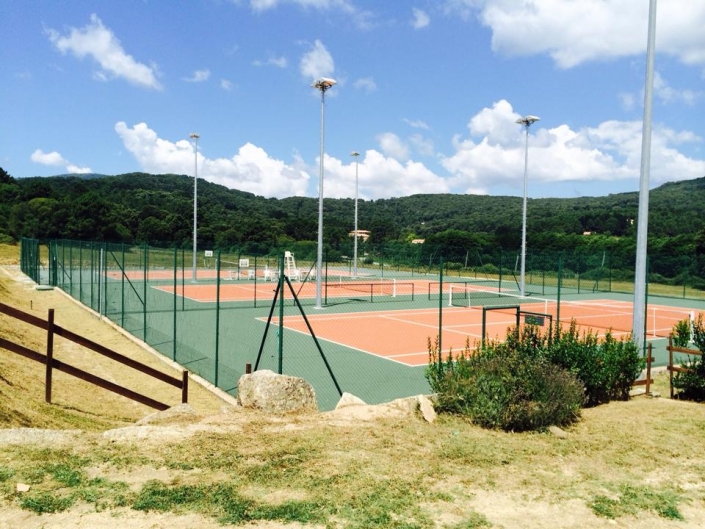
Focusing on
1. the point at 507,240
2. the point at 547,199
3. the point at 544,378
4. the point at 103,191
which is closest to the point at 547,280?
the point at 507,240

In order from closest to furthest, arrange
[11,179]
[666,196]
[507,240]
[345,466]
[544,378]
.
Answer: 1. [345,466]
2. [544,378]
3. [507,240]
4. [11,179]
5. [666,196]

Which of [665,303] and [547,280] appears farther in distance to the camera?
[547,280]

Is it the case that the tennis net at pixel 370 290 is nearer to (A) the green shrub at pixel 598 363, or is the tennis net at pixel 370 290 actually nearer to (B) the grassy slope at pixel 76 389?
(B) the grassy slope at pixel 76 389

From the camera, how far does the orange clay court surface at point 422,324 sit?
17.2m

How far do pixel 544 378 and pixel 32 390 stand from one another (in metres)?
7.14

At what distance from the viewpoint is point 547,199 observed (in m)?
150

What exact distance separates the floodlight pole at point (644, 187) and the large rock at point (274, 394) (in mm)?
6343

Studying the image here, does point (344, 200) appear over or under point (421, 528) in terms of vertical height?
over

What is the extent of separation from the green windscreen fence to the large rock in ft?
6.66

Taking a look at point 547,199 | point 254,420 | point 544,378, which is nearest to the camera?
point 254,420

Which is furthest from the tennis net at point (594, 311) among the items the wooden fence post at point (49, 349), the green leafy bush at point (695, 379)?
the wooden fence post at point (49, 349)

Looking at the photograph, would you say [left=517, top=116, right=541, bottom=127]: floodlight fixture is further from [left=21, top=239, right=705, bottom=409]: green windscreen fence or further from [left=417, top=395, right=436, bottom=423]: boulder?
[left=417, top=395, right=436, bottom=423]: boulder

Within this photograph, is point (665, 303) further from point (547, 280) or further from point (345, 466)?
point (345, 466)

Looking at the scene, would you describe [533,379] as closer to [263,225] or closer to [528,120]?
[528,120]
